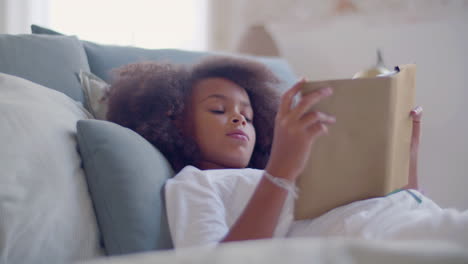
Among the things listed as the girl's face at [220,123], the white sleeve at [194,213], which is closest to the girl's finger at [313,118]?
the white sleeve at [194,213]

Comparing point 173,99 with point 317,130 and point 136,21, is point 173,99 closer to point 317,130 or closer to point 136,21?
point 317,130

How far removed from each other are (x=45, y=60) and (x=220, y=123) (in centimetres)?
45

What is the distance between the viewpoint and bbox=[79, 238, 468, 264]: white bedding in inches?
15.0

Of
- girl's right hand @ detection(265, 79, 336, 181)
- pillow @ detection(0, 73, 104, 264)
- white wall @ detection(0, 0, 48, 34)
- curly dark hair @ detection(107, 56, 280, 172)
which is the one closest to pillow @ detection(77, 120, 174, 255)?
pillow @ detection(0, 73, 104, 264)

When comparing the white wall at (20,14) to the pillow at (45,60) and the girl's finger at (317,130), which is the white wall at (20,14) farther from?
the girl's finger at (317,130)

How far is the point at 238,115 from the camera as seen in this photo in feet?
3.63

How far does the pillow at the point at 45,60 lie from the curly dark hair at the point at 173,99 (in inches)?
4.2

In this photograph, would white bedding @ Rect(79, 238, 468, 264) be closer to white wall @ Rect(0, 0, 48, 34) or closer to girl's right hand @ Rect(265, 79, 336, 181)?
girl's right hand @ Rect(265, 79, 336, 181)

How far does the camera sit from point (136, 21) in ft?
7.73

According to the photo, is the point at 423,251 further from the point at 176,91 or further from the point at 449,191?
the point at 449,191

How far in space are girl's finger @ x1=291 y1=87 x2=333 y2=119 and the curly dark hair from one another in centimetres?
43

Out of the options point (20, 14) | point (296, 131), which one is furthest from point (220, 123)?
point (20, 14)

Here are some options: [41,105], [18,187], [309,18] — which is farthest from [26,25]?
[18,187]

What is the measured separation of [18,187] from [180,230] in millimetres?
264
